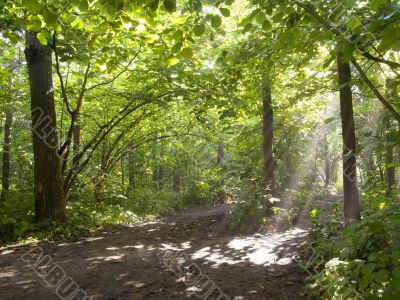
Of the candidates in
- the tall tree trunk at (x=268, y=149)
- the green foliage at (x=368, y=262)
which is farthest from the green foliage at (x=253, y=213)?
the green foliage at (x=368, y=262)

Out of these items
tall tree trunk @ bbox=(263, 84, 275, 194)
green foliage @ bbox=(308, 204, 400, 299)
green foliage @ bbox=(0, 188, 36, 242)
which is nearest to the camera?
green foliage @ bbox=(308, 204, 400, 299)

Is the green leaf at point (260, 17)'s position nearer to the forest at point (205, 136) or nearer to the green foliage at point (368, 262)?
the forest at point (205, 136)

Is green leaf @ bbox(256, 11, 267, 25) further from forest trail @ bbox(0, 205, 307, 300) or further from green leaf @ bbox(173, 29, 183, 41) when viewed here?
forest trail @ bbox(0, 205, 307, 300)

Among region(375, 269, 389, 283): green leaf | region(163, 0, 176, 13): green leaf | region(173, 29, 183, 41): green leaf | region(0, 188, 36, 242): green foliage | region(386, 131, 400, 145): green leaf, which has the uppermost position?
region(163, 0, 176, 13): green leaf

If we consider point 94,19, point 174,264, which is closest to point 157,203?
point 174,264

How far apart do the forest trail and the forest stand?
1.4 inches

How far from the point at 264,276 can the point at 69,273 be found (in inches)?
119

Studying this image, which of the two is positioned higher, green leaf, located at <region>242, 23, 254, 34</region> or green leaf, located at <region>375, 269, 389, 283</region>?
green leaf, located at <region>242, 23, 254, 34</region>

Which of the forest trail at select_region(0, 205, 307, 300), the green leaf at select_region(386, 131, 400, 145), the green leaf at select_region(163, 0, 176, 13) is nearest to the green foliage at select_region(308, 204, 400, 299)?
the green leaf at select_region(386, 131, 400, 145)

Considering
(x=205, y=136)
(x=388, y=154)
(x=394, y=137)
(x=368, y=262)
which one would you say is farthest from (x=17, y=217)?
(x=388, y=154)

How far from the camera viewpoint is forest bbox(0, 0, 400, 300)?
116 inches

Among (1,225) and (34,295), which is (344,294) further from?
(1,225)

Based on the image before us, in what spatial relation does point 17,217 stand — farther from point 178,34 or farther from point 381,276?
point 381,276

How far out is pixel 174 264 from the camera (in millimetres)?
5719
